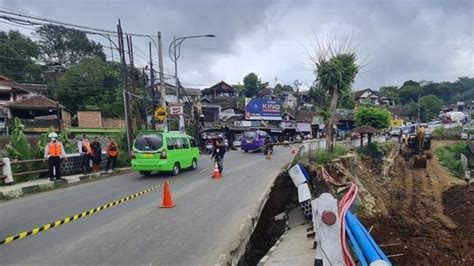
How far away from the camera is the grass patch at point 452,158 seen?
28394 millimetres

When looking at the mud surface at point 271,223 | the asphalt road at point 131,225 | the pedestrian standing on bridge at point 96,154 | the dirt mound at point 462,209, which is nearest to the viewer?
the asphalt road at point 131,225

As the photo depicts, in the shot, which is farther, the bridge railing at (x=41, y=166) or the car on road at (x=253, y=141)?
the car on road at (x=253, y=141)

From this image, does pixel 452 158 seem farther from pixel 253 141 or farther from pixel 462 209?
pixel 462 209

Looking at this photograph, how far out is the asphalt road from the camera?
18.8ft

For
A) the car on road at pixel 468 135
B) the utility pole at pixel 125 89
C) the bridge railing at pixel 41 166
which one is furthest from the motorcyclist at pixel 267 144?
the car on road at pixel 468 135

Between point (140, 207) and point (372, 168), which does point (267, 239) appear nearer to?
point (140, 207)

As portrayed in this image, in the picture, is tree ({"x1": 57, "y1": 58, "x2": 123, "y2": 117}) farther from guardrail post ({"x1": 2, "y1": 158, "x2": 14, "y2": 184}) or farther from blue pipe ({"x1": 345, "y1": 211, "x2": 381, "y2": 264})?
blue pipe ({"x1": 345, "y1": 211, "x2": 381, "y2": 264})

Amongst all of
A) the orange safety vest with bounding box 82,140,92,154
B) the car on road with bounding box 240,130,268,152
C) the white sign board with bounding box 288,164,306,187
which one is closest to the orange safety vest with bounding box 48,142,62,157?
the orange safety vest with bounding box 82,140,92,154

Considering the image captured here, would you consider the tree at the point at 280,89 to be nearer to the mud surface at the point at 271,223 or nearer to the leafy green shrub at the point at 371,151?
the leafy green shrub at the point at 371,151

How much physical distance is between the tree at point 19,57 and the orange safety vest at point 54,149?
4399 centimetres

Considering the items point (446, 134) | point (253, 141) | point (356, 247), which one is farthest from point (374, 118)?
point (356, 247)

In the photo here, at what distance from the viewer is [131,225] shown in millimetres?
7438

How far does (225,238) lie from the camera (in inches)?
265

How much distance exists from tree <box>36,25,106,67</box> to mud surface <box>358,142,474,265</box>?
5656cm
